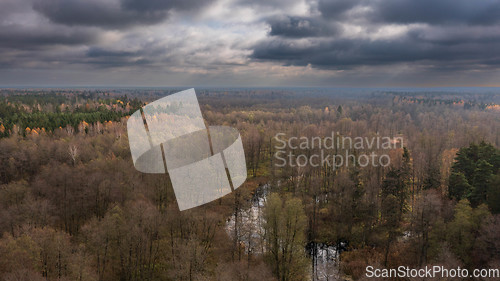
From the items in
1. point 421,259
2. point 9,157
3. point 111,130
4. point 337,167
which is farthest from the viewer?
point 111,130

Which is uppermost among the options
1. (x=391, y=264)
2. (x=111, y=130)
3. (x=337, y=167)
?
(x=111, y=130)

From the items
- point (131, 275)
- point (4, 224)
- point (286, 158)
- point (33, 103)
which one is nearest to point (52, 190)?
point (4, 224)

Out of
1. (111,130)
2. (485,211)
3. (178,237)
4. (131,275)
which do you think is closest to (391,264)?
(485,211)

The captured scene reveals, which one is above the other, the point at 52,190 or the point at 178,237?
the point at 52,190

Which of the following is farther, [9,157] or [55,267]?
[9,157]

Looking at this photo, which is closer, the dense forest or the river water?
the dense forest

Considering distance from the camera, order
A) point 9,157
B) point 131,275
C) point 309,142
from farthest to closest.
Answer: point 309,142 < point 9,157 < point 131,275

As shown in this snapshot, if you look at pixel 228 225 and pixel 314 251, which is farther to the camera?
pixel 228 225

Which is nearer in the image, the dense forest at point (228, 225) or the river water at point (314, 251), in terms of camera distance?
the dense forest at point (228, 225)

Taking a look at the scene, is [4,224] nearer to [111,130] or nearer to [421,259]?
[421,259]

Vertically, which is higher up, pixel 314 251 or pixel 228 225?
pixel 228 225
